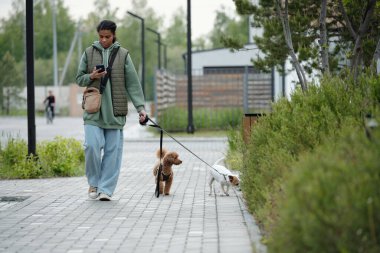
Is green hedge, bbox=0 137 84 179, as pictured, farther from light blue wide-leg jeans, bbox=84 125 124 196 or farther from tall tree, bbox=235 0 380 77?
tall tree, bbox=235 0 380 77

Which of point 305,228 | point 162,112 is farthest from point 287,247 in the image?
point 162,112

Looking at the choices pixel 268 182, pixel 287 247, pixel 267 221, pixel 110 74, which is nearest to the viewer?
pixel 287 247

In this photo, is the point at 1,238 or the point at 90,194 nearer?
the point at 1,238

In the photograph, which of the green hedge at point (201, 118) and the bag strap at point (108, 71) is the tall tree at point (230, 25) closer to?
the green hedge at point (201, 118)

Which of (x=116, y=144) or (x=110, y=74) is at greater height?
(x=110, y=74)

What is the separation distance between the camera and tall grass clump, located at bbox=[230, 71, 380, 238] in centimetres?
751

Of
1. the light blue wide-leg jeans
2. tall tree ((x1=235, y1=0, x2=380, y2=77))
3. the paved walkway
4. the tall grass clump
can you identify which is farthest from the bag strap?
tall tree ((x1=235, y1=0, x2=380, y2=77))

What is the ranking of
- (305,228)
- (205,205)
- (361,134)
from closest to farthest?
(305,228) → (361,134) → (205,205)

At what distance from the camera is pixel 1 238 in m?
8.24

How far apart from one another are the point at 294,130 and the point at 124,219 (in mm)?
2060

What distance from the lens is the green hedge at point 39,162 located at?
14.5m

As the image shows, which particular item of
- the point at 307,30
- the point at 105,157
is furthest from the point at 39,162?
the point at 307,30

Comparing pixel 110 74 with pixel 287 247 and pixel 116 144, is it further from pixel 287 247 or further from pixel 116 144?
pixel 287 247

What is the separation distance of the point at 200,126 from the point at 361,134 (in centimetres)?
2855
